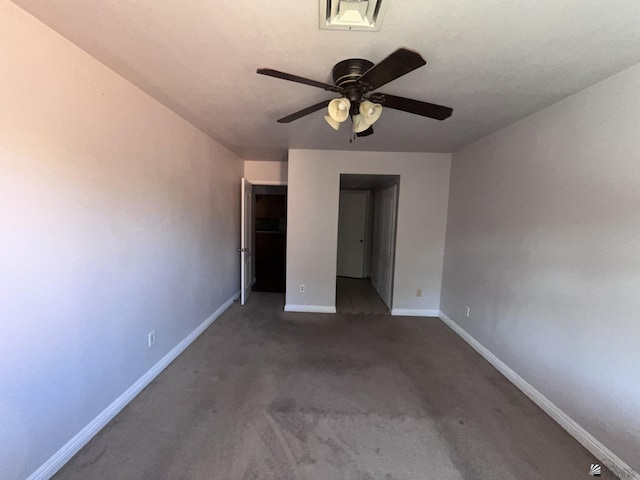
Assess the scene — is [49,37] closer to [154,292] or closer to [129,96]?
[129,96]

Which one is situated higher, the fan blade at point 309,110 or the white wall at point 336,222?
the fan blade at point 309,110

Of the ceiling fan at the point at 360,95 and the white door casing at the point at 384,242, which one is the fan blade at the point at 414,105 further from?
the white door casing at the point at 384,242

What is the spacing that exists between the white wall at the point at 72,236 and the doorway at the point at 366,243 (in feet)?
8.85

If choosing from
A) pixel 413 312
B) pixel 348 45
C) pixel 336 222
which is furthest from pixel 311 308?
pixel 348 45

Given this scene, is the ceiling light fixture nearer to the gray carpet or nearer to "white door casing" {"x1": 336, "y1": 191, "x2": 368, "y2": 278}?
the gray carpet

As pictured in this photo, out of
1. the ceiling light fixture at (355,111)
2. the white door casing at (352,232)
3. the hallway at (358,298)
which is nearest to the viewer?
the ceiling light fixture at (355,111)

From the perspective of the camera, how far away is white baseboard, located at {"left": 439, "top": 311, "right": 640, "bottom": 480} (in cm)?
164

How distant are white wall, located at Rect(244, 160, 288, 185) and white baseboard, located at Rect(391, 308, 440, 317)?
2.77m

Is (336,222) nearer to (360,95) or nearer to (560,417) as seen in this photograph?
(360,95)

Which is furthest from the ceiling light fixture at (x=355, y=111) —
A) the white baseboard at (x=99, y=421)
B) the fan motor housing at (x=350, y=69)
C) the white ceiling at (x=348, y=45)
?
the white baseboard at (x=99, y=421)

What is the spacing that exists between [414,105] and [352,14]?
2.07ft

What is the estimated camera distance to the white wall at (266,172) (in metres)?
4.77

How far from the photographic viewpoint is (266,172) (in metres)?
4.78

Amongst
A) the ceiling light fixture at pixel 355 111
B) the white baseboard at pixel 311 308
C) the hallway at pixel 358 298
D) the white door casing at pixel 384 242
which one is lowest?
the hallway at pixel 358 298
